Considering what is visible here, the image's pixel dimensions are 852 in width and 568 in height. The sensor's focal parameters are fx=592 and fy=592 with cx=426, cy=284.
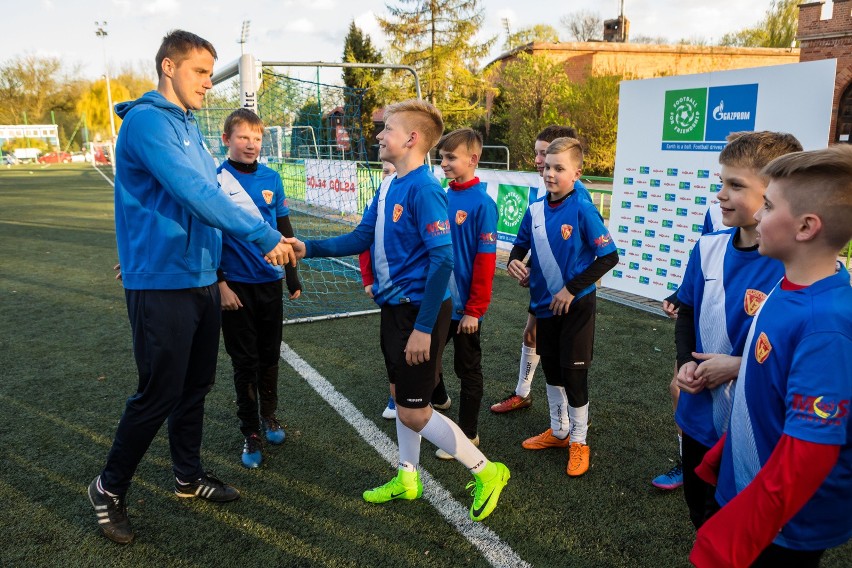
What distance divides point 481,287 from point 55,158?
2726 inches

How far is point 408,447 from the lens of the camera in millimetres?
3055

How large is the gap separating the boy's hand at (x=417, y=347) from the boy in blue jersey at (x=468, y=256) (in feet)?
2.76

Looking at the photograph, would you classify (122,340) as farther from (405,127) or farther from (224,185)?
(405,127)

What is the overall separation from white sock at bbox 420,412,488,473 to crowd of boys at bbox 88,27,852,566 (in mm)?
10

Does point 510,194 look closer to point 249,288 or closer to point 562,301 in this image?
point 562,301

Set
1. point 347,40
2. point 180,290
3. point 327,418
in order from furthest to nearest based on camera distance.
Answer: point 347,40 → point 327,418 → point 180,290

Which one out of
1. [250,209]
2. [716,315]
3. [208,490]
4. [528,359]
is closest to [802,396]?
[716,315]

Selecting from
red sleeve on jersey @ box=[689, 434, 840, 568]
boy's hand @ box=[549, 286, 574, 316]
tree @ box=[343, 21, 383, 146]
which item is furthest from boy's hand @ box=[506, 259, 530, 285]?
tree @ box=[343, 21, 383, 146]

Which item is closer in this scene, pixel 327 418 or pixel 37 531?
pixel 37 531

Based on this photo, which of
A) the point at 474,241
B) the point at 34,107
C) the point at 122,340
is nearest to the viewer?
the point at 474,241

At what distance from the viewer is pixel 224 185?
11.8 feet

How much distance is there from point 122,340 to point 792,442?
5.94 meters

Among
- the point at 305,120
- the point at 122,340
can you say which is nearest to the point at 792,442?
the point at 122,340

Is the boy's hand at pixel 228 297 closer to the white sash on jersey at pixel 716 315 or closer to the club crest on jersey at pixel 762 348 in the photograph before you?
the white sash on jersey at pixel 716 315
